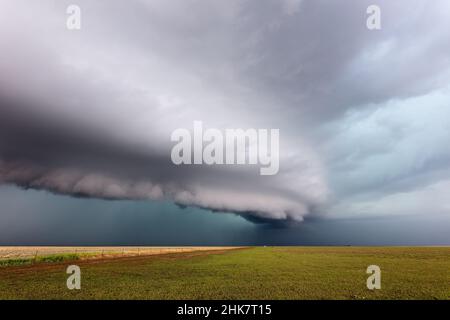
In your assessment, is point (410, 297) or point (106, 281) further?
point (106, 281)

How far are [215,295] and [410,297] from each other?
1360 centimetres

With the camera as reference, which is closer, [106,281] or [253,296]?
[253,296]

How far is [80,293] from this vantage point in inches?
906

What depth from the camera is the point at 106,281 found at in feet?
94.9
